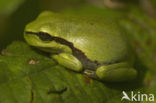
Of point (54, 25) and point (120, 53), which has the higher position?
point (54, 25)

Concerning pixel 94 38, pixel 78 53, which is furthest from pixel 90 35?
pixel 78 53

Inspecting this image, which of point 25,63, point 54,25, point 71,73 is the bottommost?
point 71,73

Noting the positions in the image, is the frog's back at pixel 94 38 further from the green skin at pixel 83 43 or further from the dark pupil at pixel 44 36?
the dark pupil at pixel 44 36

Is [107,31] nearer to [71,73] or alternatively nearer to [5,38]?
[71,73]

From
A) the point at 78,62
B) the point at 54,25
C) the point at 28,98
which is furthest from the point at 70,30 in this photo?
the point at 28,98

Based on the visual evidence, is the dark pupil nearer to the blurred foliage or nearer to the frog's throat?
the frog's throat

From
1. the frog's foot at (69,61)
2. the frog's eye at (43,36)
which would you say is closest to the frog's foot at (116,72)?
the frog's foot at (69,61)
